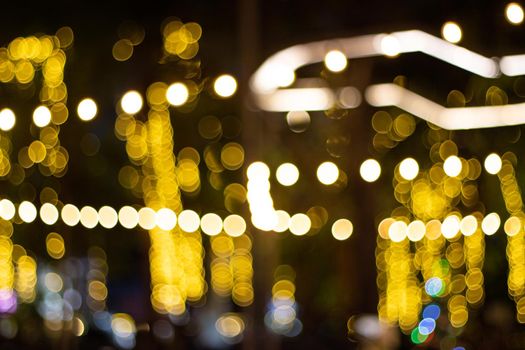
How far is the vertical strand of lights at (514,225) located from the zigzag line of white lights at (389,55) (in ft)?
9.44

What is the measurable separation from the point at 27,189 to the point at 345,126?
4460 millimetres

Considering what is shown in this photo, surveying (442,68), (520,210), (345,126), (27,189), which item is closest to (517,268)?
(520,210)

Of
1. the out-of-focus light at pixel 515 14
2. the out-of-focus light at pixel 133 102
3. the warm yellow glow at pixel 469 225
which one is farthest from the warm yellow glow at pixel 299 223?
the out-of-focus light at pixel 515 14

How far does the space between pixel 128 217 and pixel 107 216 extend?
21cm

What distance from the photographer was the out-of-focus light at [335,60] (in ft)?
20.9

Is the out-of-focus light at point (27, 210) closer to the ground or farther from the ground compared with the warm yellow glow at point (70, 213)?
farther from the ground

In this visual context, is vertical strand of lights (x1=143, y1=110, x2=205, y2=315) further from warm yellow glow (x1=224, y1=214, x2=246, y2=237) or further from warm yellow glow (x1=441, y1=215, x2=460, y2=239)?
warm yellow glow (x1=441, y1=215, x2=460, y2=239)

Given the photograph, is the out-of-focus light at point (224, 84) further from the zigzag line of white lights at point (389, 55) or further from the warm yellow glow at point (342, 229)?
the warm yellow glow at point (342, 229)

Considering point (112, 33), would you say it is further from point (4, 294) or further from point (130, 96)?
point (4, 294)

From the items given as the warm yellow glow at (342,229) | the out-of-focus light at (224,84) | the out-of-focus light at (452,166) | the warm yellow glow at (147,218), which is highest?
the out-of-focus light at (224,84)

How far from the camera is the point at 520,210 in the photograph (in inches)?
397

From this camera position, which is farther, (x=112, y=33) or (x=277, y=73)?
(x=112, y=33)

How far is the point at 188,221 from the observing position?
34.2 feet

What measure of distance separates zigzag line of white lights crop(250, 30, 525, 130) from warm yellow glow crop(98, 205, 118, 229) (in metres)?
4.43
